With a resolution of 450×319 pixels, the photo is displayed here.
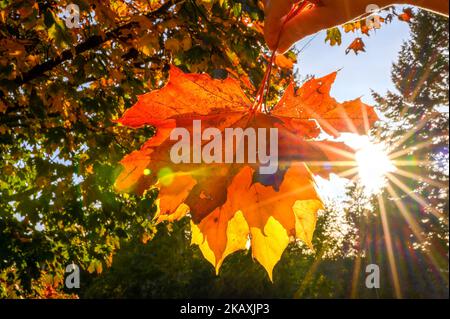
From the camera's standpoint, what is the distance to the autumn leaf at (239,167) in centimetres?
62

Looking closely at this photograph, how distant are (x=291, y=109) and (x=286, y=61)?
2.07 m

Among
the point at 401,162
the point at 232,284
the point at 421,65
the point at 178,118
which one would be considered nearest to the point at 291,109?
the point at 178,118

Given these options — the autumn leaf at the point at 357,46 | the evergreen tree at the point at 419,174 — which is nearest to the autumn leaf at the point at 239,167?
the autumn leaf at the point at 357,46

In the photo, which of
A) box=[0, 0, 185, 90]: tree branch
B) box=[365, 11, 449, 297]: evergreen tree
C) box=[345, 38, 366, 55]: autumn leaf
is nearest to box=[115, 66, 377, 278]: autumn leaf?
box=[0, 0, 185, 90]: tree branch

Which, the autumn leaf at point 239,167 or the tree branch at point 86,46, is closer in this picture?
the autumn leaf at point 239,167

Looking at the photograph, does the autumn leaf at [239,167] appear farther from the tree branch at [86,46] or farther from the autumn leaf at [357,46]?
the autumn leaf at [357,46]

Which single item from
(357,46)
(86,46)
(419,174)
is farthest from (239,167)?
(419,174)

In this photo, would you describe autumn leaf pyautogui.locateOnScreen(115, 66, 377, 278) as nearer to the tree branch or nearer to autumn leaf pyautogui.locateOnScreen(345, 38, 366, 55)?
the tree branch

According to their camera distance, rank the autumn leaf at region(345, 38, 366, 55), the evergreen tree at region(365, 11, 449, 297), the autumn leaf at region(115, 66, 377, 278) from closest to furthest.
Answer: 1. the autumn leaf at region(115, 66, 377, 278)
2. the autumn leaf at region(345, 38, 366, 55)
3. the evergreen tree at region(365, 11, 449, 297)

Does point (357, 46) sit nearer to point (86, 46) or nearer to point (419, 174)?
point (86, 46)

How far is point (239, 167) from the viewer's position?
629mm

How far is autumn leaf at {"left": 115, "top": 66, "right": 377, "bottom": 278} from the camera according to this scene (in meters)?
0.62

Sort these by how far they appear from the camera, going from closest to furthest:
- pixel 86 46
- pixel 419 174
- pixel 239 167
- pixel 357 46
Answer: pixel 239 167 → pixel 86 46 → pixel 357 46 → pixel 419 174

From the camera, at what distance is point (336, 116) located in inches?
27.3
